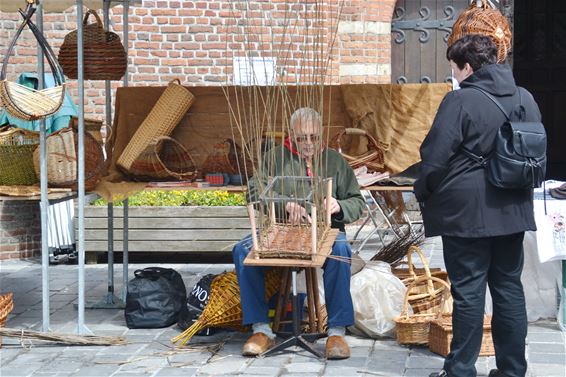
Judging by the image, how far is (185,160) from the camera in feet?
24.3

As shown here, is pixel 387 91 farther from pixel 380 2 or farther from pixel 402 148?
pixel 380 2

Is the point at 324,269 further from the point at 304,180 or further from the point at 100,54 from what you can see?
the point at 100,54

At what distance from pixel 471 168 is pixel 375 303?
146cm

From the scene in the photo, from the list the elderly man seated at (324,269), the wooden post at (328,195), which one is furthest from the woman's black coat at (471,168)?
the elderly man seated at (324,269)

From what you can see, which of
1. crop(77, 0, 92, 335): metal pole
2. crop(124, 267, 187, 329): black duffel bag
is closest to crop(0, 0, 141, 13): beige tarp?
crop(77, 0, 92, 335): metal pole

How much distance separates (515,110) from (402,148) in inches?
82.2

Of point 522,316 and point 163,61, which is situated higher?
point 163,61

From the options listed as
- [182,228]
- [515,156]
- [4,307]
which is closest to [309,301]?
[515,156]

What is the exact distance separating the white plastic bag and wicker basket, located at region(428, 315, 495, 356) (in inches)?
15.6

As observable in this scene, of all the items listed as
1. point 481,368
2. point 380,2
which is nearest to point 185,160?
point 481,368

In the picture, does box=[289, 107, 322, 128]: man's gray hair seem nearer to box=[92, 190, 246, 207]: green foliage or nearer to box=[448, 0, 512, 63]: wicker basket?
box=[448, 0, 512, 63]: wicker basket

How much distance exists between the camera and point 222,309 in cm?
597

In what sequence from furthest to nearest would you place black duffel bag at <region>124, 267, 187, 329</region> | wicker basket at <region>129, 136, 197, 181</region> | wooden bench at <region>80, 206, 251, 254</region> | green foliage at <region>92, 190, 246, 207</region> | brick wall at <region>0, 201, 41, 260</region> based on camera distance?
brick wall at <region>0, 201, 41, 260</region>
green foliage at <region>92, 190, 246, 207</region>
wooden bench at <region>80, 206, 251, 254</region>
wicker basket at <region>129, 136, 197, 181</region>
black duffel bag at <region>124, 267, 187, 329</region>

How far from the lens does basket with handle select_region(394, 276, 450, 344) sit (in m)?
5.83
